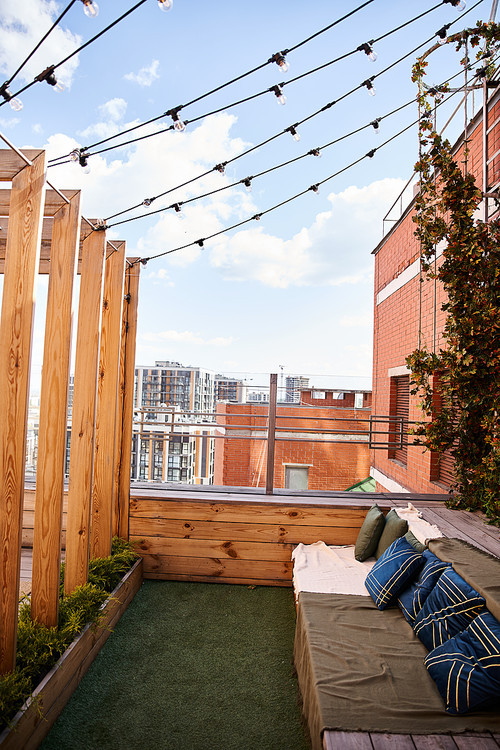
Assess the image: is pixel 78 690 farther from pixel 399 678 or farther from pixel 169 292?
pixel 169 292

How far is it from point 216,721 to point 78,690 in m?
0.73

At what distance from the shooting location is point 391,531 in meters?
2.85

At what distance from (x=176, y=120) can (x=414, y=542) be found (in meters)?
3.03

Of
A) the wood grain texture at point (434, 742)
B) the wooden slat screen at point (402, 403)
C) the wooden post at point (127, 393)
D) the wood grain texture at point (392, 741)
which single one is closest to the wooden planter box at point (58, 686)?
the wooden post at point (127, 393)

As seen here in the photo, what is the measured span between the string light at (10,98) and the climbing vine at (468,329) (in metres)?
2.72

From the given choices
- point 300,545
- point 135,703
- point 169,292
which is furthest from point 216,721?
point 169,292

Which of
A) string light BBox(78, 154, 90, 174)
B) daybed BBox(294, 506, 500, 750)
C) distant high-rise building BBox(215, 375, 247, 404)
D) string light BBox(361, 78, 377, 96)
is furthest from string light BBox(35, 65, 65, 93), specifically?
distant high-rise building BBox(215, 375, 247, 404)

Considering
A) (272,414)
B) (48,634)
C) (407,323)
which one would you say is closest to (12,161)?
(48,634)

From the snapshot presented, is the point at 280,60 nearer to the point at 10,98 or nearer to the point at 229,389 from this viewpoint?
the point at 10,98

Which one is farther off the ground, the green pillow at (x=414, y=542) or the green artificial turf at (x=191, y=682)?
the green pillow at (x=414, y=542)

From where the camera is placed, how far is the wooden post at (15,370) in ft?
5.85

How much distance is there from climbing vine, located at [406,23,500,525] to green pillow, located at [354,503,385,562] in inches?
28.9

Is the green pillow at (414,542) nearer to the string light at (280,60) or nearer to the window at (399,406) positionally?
the string light at (280,60)

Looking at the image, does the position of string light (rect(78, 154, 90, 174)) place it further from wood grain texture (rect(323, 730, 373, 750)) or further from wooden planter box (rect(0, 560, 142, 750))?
wood grain texture (rect(323, 730, 373, 750))
